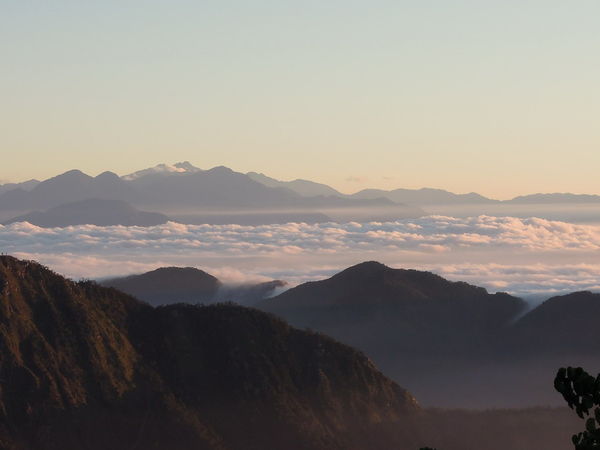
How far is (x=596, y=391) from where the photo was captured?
82.3m

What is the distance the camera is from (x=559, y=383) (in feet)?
267

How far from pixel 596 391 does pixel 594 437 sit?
16.2 ft

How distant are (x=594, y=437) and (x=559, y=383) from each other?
688 cm

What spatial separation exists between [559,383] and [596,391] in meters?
2.84

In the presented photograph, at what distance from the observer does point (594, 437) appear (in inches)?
3376
